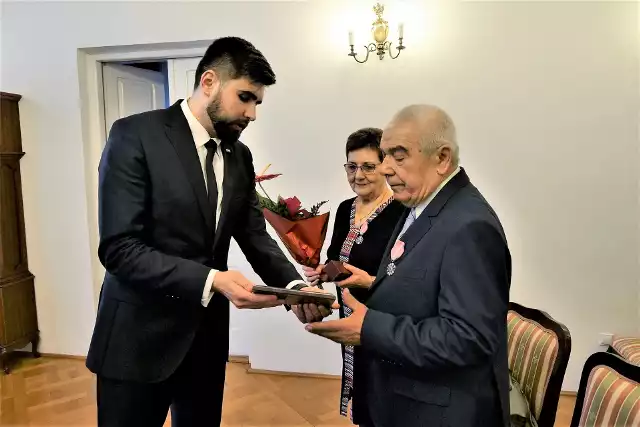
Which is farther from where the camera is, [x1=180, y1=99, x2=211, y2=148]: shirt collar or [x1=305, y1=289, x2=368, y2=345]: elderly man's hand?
[x1=180, y1=99, x2=211, y2=148]: shirt collar

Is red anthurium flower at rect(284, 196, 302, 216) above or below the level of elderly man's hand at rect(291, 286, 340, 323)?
above

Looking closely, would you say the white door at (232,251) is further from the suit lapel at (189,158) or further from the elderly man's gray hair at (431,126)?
the elderly man's gray hair at (431,126)

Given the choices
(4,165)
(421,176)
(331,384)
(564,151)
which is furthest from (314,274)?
(4,165)

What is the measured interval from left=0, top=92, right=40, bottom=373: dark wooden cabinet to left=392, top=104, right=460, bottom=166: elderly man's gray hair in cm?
343

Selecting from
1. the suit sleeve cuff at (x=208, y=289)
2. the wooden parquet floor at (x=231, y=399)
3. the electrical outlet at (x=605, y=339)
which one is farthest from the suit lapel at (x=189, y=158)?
the electrical outlet at (x=605, y=339)

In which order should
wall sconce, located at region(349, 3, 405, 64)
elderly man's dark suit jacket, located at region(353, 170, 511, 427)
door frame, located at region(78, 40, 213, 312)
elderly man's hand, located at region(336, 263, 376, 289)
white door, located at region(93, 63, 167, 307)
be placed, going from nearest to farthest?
elderly man's dark suit jacket, located at region(353, 170, 511, 427) < elderly man's hand, located at region(336, 263, 376, 289) < wall sconce, located at region(349, 3, 405, 64) < door frame, located at region(78, 40, 213, 312) < white door, located at region(93, 63, 167, 307)

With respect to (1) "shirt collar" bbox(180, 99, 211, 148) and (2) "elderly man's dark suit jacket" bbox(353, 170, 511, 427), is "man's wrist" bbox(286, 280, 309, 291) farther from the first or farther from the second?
(1) "shirt collar" bbox(180, 99, 211, 148)

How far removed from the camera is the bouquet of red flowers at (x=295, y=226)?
184 cm

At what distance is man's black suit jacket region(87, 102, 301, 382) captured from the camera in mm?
1338

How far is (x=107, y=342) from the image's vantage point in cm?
140

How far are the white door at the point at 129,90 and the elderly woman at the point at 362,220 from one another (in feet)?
8.31

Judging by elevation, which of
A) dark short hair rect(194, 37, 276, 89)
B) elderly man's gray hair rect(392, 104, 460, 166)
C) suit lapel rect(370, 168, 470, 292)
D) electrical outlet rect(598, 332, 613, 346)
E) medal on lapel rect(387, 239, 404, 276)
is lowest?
electrical outlet rect(598, 332, 613, 346)

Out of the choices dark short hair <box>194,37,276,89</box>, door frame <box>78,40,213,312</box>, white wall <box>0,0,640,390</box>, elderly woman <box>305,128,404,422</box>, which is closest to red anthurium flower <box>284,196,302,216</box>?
elderly woman <box>305,128,404,422</box>

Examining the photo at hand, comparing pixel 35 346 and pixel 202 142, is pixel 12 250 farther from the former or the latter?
pixel 202 142
